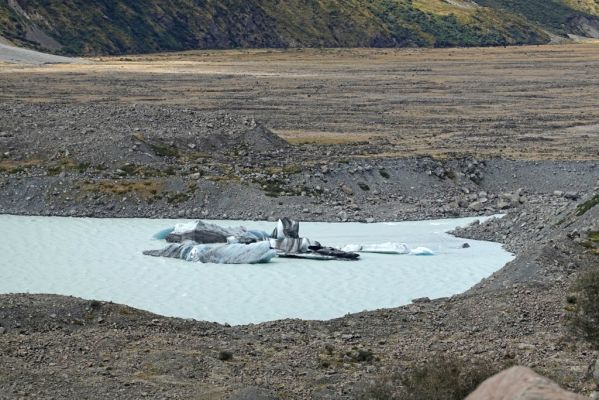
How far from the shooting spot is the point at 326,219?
39.8m

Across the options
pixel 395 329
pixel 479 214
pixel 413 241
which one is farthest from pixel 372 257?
pixel 395 329

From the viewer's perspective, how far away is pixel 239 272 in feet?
104

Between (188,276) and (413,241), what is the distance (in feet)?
27.0

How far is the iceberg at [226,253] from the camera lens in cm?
3303

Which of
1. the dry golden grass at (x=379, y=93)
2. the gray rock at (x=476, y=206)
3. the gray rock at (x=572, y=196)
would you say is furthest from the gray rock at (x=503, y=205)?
the dry golden grass at (x=379, y=93)

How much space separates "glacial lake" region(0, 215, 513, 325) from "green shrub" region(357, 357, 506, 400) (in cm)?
1041

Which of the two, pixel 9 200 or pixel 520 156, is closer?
pixel 9 200

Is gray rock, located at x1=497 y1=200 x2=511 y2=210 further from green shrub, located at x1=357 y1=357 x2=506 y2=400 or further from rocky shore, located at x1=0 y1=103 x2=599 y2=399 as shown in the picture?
green shrub, located at x1=357 y1=357 x2=506 y2=400

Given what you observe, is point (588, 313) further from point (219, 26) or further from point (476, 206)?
point (219, 26)

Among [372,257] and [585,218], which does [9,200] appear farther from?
[585,218]

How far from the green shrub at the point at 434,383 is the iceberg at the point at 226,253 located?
675 inches

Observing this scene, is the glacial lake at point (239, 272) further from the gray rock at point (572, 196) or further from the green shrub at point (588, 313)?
the green shrub at point (588, 313)

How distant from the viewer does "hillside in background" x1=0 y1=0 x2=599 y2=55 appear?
153 meters

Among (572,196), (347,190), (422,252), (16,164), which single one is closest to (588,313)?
(422,252)
